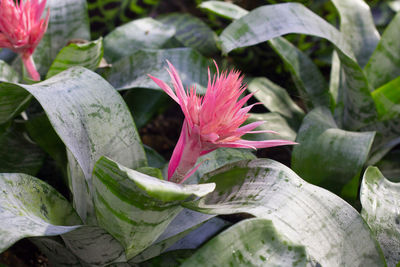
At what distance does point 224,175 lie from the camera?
0.69 meters

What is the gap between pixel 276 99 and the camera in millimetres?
1134

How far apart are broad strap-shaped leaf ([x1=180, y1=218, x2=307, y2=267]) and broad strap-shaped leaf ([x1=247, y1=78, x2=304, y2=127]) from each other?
54cm

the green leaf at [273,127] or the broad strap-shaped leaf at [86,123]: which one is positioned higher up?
the broad strap-shaped leaf at [86,123]

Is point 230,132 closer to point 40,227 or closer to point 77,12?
point 40,227

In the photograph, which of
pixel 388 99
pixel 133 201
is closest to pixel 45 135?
pixel 133 201

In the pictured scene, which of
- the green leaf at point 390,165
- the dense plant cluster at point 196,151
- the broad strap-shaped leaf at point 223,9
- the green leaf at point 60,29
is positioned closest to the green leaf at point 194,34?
the dense plant cluster at point 196,151

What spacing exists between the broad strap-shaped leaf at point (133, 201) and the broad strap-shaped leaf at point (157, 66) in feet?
1.44

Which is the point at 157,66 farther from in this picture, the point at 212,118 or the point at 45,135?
the point at 212,118

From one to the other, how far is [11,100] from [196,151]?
0.42 meters

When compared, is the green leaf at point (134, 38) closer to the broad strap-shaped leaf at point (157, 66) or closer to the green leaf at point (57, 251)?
the broad strap-shaped leaf at point (157, 66)

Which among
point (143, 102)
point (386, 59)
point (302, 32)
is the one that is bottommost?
point (143, 102)

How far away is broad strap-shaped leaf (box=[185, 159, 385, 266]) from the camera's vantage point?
23.7 inches

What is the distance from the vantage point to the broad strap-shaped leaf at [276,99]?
1.10 metres

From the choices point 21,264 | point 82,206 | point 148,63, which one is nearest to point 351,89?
point 148,63
